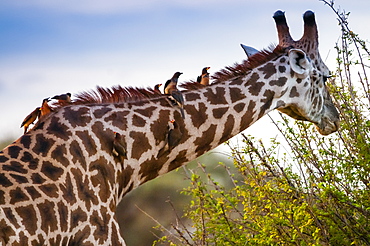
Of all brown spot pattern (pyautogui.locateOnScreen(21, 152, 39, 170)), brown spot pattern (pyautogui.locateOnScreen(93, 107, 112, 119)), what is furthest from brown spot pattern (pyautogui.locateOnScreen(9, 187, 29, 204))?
brown spot pattern (pyautogui.locateOnScreen(93, 107, 112, 119))

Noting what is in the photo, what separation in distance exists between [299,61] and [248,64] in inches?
17.2

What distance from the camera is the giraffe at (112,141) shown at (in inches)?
185

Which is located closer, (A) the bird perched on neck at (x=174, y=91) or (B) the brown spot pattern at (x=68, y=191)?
(B) the brown spot pattern at (x=68, y=191)

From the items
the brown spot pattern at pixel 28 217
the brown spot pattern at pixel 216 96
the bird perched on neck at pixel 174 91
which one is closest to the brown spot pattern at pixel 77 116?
the bird perched on neck at pixel 174 91

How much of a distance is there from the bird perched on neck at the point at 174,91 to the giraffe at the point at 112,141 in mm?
54

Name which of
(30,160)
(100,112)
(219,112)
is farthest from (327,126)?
(30,160)

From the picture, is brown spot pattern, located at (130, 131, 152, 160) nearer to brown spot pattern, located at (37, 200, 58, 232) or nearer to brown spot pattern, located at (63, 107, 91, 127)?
brown spot pattern, located at (63, 107, 91, 127)

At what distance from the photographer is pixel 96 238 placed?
4.84 meters

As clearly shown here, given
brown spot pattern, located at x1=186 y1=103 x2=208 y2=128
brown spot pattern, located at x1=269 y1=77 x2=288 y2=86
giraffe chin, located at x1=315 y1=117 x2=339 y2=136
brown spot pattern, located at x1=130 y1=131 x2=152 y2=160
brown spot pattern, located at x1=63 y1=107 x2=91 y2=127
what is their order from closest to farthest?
brown spot pattern, located at x1=63 y1=107 x2=91 y2=127
brown spot pattern, located at x1=130 y1=131 x2=152 y2=160
brown spot pattern, located at x1=186 y1=103 x2=208 y2=128
brown spot pattern, located at x1=269 y1=77 x2=288 y2=86
giraffe chin, located at x1=315 y1=117 x2=339 y2=136

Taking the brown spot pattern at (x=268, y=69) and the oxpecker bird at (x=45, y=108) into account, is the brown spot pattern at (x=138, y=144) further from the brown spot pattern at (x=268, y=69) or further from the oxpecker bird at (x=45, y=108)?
Result: the brown spot pattern at (x=268, y=69)

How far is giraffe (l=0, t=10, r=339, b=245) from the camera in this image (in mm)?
4699

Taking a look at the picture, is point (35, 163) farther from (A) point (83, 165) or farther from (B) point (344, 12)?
(B) point (344, 12)

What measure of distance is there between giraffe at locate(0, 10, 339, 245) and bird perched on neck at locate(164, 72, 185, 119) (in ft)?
0.18

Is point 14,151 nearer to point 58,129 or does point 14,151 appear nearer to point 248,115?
point 58,129
